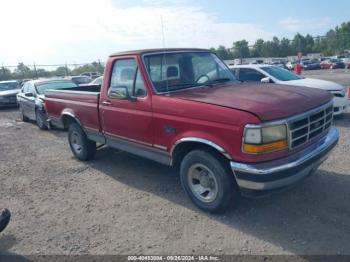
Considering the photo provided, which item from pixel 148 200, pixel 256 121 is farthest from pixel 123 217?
pixel 256 121

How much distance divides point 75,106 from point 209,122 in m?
3.43

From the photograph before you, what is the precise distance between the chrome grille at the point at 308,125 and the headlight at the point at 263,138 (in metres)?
0.14

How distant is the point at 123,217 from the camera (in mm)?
4453

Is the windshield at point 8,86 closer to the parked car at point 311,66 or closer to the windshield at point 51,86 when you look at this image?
the windshield at point 51,86

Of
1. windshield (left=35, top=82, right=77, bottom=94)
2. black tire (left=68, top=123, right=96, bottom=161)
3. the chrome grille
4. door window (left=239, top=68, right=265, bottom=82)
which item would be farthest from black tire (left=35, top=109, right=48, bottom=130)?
the chrome grille

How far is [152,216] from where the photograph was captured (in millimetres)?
4422

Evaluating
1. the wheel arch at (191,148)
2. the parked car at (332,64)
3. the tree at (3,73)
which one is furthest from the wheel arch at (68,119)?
the parked car at (332,64)

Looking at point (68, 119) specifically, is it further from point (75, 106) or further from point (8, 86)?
point (8, 86)

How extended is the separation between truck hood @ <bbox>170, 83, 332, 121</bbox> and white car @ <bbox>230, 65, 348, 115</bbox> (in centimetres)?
463

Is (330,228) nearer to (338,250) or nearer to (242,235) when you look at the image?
(338,250)

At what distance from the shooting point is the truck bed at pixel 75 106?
19.4 ft

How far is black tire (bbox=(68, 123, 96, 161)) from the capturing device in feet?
21.9

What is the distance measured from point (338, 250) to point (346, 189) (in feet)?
5.27

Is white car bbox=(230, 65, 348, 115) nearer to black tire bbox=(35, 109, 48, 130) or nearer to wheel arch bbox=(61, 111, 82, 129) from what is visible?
wheel arch bbox=(61, 111, 82, 129)
